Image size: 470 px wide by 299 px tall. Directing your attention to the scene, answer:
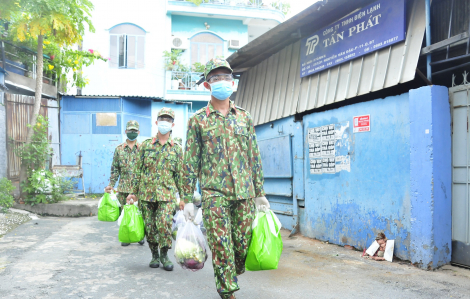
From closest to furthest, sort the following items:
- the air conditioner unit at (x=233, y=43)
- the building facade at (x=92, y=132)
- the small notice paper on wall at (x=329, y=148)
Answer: the small notice paper on wall at (x=329, y=148) → the building facade at (x=92, y=132) → the air conditioner unit at (x=233, y=43)

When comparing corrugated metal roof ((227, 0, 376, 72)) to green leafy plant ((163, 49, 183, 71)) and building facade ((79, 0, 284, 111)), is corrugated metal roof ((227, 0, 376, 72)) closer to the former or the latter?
green leafy plant ((163, 49, 183, 71))

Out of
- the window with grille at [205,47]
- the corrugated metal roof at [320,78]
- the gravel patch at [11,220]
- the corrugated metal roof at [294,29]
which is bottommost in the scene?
the gravel patch at [11,220]

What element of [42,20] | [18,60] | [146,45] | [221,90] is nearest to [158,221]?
[221,90]

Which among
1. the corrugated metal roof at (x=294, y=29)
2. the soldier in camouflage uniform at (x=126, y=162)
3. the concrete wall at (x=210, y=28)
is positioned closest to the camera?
the corrugated metal roof at (x=294, y=29)

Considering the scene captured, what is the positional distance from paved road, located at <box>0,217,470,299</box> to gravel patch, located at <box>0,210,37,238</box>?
1206mm

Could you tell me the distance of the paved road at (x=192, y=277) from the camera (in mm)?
3926

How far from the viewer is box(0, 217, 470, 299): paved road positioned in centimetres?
393

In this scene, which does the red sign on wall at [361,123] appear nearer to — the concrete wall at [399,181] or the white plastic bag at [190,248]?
the concrete wall at [399,181]

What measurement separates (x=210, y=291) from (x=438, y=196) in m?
2.91

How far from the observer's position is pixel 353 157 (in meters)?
6.03

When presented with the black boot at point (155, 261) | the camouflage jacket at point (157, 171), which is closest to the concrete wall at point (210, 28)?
the camouflage jacket at point (157, 171)

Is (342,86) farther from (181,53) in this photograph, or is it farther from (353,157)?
(181,53)

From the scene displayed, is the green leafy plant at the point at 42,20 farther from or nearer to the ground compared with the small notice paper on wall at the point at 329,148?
farther from the ground

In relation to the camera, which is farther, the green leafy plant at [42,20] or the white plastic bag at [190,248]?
the green leafy plant at [42,20]
